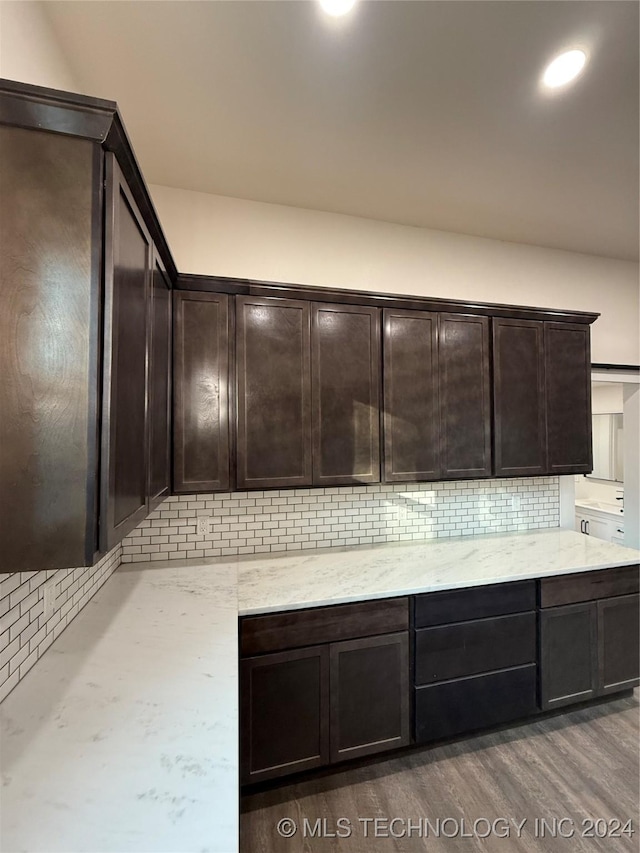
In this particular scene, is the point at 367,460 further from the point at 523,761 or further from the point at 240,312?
the point at 523,761

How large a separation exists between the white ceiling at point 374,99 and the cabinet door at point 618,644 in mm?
2570

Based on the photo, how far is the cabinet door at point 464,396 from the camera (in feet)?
8.36

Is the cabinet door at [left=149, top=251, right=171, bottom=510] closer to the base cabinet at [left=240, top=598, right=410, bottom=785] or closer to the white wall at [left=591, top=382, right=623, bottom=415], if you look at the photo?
the base cabinet at [left=240, top=598, right=410, bottom=785]

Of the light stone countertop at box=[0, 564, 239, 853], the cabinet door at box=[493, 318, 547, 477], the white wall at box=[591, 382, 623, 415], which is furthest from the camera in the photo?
the white wall at box=[591, 382, 623, 415]

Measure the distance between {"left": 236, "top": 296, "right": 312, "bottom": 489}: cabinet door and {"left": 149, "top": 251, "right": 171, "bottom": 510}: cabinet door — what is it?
1.22 ft

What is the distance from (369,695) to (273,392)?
5.38 ft

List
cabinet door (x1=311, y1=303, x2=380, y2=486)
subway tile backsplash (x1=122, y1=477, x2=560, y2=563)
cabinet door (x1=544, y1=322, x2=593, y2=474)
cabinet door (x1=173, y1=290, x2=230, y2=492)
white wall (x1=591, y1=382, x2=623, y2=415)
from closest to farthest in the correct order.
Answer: cabinet door (x1=173, y1=290, x2=230, y2=492) → cabinet door (x1=311, y1=303, x2=380, y2=486) → subway tile backsplash (x1=122, y1=477, x2=560, y2=563) → cabinet door (x1=544, y1=322, x2=593, y2=474) → white wall (x1=591, y1=382, x2=623, y2=415)

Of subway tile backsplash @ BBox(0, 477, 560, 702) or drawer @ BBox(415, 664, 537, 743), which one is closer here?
drawer @ BBox(415, 664, 537, 743)

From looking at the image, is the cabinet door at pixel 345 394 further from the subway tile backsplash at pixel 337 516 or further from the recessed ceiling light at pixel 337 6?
the recessed ceiling light at pixel 337 6

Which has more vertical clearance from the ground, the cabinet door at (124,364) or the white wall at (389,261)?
the white wall at (389,261)

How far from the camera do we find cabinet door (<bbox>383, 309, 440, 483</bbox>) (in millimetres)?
2432

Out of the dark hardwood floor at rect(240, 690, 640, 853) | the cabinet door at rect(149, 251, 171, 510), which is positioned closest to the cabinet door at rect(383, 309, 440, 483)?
the cabinet door at rect(149, 251, 171, 510)

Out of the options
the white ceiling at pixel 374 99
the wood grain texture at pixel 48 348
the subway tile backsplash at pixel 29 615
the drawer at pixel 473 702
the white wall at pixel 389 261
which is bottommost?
the drawer at pixel 473 702

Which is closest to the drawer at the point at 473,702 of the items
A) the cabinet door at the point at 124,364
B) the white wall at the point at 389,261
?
the cabinet door at the point at 124,364
